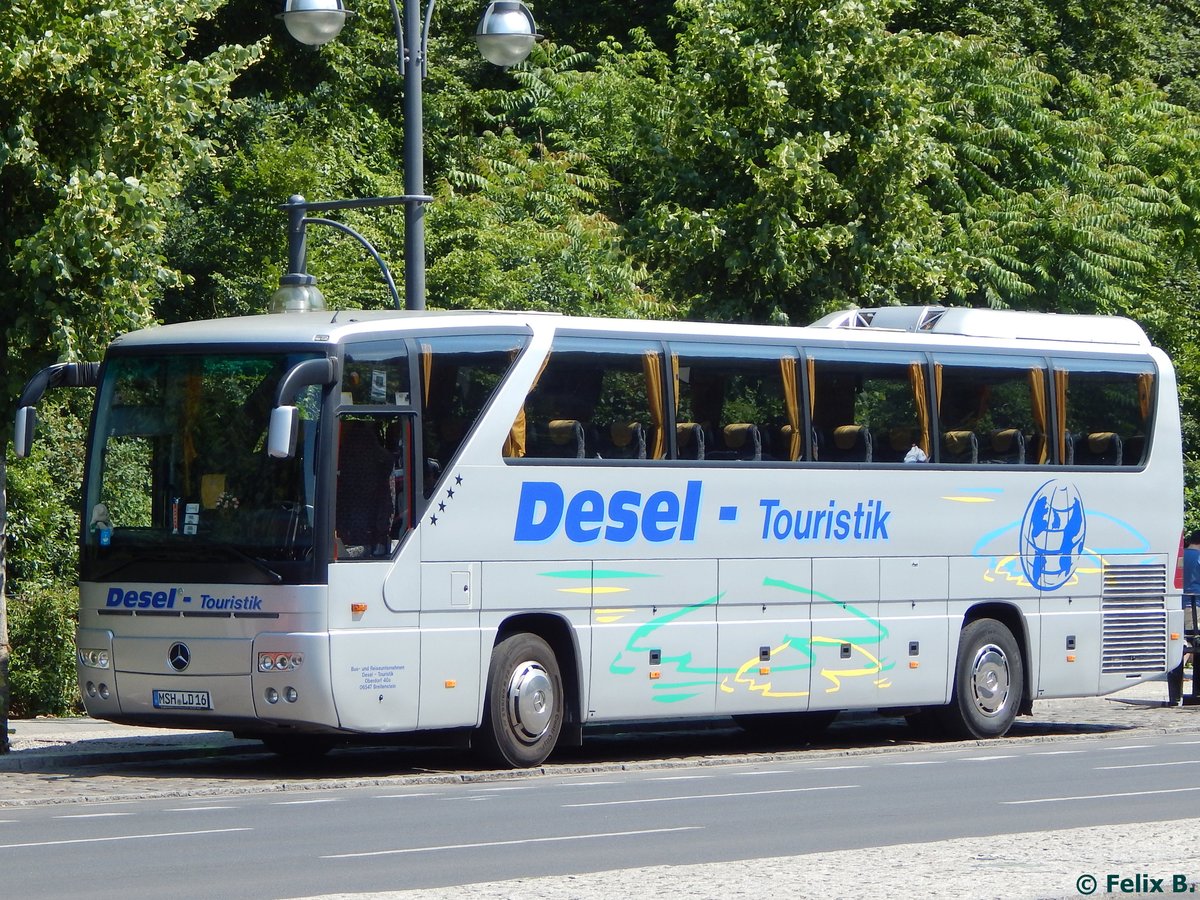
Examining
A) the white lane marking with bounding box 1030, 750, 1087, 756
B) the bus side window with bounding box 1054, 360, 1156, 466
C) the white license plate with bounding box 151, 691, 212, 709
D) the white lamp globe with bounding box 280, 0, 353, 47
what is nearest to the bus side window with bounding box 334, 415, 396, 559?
the white license plate with bounding box 151, 691, 212, 709

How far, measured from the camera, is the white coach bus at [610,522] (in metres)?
16.0

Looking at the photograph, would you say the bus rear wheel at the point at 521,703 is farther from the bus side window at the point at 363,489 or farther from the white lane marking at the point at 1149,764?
the white lane marking at the point at 1149,764

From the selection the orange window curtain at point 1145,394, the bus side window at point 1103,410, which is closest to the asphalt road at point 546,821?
the bus side window at point 1103,410

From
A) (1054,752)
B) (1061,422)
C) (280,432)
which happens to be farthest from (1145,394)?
(280,432)

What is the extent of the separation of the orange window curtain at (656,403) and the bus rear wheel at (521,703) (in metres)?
1.99

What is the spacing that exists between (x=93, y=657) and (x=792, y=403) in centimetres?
654

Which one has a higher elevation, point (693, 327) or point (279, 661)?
point (693, 327)

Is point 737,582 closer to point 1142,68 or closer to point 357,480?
point 357,480

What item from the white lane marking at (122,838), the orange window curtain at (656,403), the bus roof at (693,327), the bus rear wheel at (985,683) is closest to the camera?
the white lane marking at (122,838)

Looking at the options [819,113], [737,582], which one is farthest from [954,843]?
[819,113]

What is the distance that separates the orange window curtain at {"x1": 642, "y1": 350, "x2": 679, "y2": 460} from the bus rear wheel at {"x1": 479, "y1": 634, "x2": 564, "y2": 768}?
1.99 m

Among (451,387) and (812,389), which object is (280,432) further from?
(812,389)

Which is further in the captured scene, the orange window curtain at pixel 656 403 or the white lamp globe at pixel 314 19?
the white lamp globe at pixel 314 19

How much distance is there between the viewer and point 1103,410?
72.5ft
